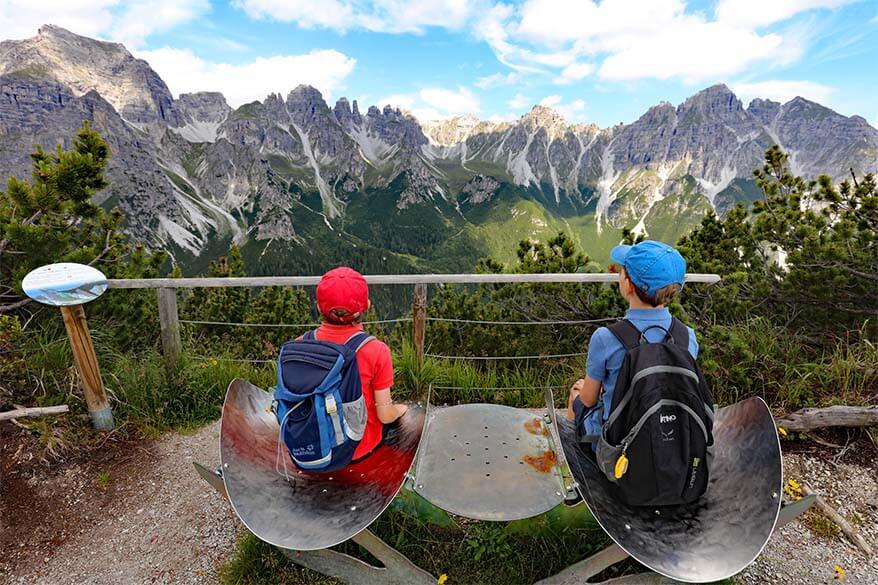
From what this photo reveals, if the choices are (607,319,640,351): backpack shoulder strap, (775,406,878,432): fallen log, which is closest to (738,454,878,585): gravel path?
(775,406,878,432): fallen log

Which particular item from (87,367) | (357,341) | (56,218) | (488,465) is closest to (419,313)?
(488,465)

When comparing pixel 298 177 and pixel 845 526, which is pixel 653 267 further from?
pixel 298 177

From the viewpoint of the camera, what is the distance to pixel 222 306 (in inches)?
448

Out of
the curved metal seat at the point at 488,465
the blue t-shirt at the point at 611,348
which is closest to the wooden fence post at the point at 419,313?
the curved metal seat at the point at 488,465

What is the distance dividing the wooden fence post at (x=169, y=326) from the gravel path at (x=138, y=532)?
1.01 meters

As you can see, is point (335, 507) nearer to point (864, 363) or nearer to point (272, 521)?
point (272, 521)

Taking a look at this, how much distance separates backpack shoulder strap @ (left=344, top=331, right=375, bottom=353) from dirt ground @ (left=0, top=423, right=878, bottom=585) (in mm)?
1711

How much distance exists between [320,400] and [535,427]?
1.57 m

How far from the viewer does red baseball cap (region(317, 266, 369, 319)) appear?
2.19 meters

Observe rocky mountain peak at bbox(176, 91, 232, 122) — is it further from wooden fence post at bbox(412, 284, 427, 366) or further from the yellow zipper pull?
the yellow zipper pull

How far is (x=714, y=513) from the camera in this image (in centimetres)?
211

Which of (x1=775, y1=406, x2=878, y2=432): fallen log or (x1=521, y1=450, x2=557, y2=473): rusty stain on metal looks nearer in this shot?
(x1=521, y1=450, x2=557, y2=473): rusty stain on metal

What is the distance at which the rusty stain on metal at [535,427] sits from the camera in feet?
9.48

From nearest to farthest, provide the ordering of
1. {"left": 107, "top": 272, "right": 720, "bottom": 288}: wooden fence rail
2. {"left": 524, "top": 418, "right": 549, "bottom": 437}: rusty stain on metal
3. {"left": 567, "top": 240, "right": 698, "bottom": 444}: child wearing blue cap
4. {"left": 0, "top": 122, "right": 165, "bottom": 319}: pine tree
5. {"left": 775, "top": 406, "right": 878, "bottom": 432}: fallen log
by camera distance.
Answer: {"left": 567, "top": 240, "right": 698, "bottom": 444}: child wearing blue cap < {"left": 524, "top": 418, "right": 549, "bottom": 437}: rusty stain on metal < {"left": 775, "top": 406, "right": 878, "bottom": 432}: fallen log < {"left": 107, "top": 272, "right": 720, "bottom": 288}: wooden fence rail < {"left": 0, "top": 122, "right": 165, "bottom": 319}: pine tree
